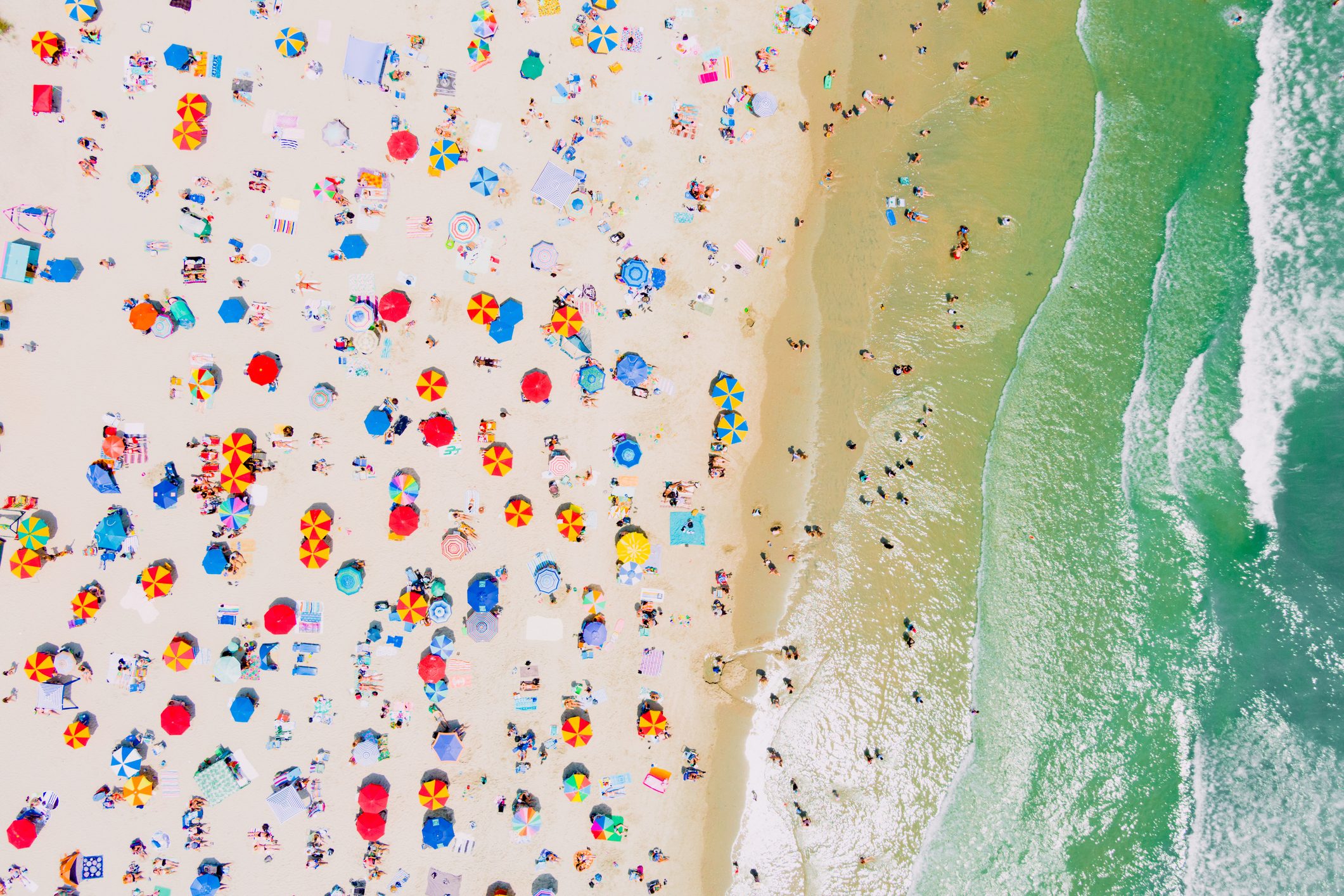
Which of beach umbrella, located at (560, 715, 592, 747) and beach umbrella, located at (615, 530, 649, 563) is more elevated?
beach umbrella, located at (615, 530, 649, 563)

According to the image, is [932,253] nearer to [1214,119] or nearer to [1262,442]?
[1214,119]

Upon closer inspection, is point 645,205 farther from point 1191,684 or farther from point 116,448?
point 1191,684

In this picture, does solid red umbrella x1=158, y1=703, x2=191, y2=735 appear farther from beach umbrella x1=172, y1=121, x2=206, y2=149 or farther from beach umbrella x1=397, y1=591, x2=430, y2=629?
beach umbrella x1=172, y1=121, x2=206, y2=149

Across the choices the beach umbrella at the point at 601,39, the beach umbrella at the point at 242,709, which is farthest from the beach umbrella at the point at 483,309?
the beach umbrella at the point at 242,709

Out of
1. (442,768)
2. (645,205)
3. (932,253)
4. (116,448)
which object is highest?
(645,205)

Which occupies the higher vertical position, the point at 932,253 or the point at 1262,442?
the point at 932,253

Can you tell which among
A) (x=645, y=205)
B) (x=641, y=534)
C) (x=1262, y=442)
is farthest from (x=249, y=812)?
(x=1262, y=442)

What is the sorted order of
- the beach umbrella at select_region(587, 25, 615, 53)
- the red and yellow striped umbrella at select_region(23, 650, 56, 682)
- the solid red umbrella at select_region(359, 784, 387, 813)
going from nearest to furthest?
the red and yellow striped umbrella at select_region(23, 650, 56, 682) < the solid red umbrella at select_region(359, 784, 387, 813) < the beach umbrella at select_region(587, 25, 615, 53)

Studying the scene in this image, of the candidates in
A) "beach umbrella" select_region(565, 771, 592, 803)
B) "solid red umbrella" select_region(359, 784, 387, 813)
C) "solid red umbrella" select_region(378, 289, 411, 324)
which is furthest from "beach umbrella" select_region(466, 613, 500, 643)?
"solid red umbrella" select_region(378, 289, 411, 324)

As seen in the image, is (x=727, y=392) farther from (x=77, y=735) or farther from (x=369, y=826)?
(x=77, y=735)
